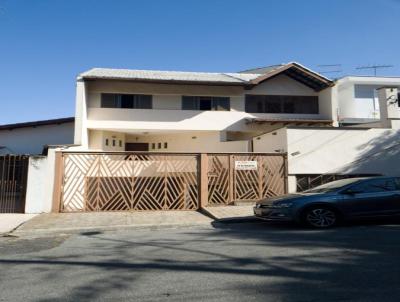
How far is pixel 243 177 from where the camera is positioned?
14570 mm

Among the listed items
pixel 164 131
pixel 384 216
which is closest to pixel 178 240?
pixel 384 216

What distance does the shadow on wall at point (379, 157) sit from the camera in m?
15.6

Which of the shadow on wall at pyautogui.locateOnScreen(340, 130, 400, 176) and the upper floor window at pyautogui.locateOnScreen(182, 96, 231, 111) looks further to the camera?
the upper floor window at pyautogui.locateOnScreen(182, 96, 231, 111)

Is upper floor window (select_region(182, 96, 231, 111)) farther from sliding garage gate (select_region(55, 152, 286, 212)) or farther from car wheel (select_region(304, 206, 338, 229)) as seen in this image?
car wheel (select_region(304, 206, 338, 229))

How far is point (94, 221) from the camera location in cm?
1138

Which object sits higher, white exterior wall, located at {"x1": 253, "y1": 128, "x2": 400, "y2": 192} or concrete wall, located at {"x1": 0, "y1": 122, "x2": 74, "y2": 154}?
concrete wall, located at {"x1": 0, "y1": 122, "x2": 74, "y2": 154}

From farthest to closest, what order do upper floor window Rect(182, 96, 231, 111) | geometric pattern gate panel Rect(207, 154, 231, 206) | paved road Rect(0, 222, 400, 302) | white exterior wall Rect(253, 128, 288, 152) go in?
upper floor window Rect(182, 96, 231, 111)
white exterior wall Rect(253, 128, 288, 152)
geometric pattern gate panel Rect(207, 154, 231, 206)
paved road Rect(0, 222, 400, 302)

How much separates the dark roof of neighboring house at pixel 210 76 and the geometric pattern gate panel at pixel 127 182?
9.51 m

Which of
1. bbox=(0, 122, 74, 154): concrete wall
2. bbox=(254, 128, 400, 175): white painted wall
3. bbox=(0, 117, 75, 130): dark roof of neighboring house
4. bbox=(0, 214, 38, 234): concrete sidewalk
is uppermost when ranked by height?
bbox=(0, 117, 75, 130): dark roof of neighboring house

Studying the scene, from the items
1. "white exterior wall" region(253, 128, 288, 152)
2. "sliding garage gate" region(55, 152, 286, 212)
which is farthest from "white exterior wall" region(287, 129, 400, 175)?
"sliding garage gate" region(55, 152, 286, 212)

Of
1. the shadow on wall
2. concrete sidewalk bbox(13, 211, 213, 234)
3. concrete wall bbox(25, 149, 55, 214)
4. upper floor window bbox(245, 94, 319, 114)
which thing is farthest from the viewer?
upper floor window bbox(245, 94, 319, 114)

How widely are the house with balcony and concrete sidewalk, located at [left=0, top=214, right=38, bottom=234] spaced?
397 inches

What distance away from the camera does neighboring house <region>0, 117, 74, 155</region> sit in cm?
2305

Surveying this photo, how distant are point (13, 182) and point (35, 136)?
1071 centimetres
